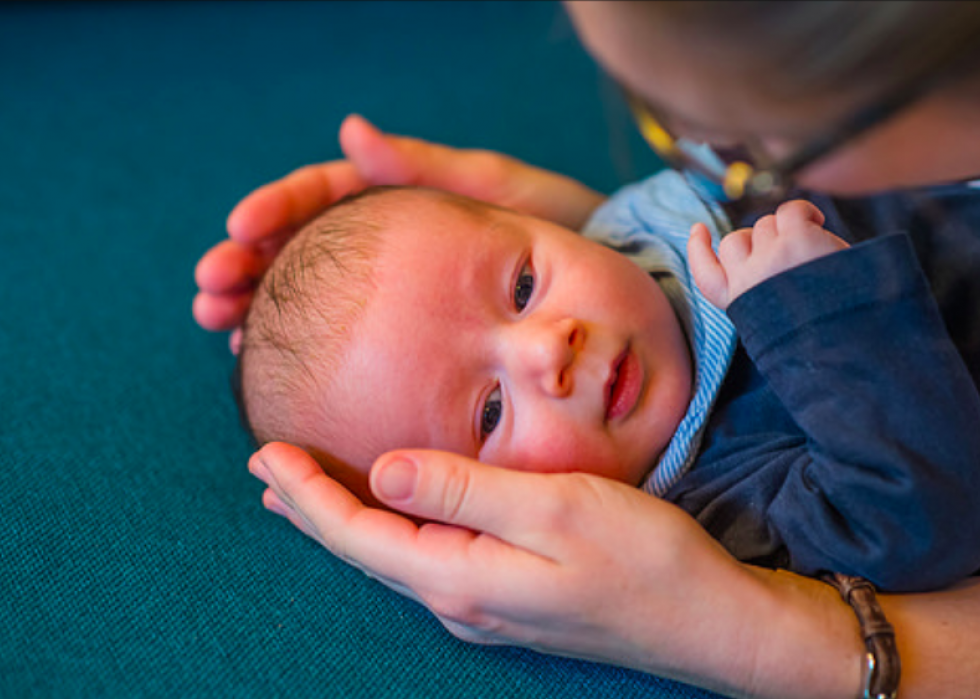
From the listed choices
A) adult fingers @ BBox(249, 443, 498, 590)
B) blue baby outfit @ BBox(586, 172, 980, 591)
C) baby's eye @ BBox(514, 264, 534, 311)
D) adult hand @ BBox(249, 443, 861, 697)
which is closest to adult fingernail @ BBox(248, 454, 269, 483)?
adult fingers @ BBox(249, 443, 498, 590)

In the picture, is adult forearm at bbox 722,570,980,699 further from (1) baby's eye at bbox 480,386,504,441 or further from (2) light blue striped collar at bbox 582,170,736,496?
(1) baby's eye at bbox 480,386,504,441

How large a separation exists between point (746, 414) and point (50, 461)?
30.2 inches

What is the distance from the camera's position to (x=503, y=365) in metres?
0.98

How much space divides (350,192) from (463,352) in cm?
43

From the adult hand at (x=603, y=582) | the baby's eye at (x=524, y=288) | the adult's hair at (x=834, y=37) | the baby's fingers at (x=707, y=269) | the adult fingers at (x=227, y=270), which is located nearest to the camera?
the adult's hair at (x=834, y=37)

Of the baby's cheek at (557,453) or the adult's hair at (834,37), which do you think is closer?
the adult's hair at (834,37)

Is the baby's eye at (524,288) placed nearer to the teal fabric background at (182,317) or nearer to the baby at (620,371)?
the baby at (620,371)

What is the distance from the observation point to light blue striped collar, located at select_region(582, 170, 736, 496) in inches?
39.2

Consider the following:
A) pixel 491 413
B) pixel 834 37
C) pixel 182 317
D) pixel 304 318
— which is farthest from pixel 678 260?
pixel 182 317

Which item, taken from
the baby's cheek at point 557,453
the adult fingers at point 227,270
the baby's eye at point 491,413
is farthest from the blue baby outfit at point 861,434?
the adult fingers at point 227,270

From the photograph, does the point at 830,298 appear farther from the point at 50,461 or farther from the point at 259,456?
the point at 50,461

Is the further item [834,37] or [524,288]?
[524,288]

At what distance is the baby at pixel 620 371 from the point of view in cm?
81

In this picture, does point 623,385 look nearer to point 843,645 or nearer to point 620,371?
point 620,371
